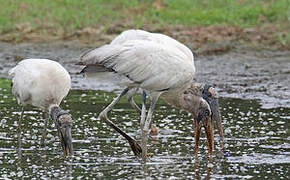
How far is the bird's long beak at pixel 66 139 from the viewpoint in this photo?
760cm

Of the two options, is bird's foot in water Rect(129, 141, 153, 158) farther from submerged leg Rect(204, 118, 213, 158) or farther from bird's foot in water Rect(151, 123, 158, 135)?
bird's foot in water Rect(151, 123, 158, 135)

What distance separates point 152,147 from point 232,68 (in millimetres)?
4836

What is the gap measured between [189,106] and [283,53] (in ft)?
18.9

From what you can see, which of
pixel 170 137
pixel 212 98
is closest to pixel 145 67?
pixel 212 98

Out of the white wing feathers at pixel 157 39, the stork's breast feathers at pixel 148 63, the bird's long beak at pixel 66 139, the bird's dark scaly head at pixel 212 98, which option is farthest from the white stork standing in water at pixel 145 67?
the bird's long beak at pixel 66 139

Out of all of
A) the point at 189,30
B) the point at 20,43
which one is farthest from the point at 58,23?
the point at 189,30

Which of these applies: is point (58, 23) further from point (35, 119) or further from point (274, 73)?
point (35, 119)

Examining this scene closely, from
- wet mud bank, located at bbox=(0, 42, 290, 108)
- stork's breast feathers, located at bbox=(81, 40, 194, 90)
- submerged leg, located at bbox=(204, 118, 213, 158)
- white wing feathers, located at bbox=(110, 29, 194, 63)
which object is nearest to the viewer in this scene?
stork's breast feathers, located at bbox=(81, 40, 194, 90)

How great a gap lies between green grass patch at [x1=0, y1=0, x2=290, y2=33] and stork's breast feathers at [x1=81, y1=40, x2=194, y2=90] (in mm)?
7048

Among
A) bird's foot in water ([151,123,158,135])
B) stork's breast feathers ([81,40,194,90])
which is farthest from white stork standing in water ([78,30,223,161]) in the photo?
bird's foot in water ([151,123,158,135])

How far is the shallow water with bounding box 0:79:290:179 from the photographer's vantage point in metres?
7.07

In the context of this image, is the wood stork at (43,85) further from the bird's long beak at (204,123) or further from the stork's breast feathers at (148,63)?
the bird's long beak at (204,123)

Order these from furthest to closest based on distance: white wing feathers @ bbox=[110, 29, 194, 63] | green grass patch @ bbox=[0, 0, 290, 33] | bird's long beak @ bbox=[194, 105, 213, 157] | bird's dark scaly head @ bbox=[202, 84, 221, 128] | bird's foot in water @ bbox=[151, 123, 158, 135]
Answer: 1. green grass patch @ bbox=[0, 0, 290, 33]
2. bird's foot in water @ bbox=[151, 123, 158, 135]
3. bird's dark scaly head @ bbox=[202, 84, 221, 128]
4. white wing feathers @ bbox=[110, 29, 194, 63]
5. bird's long beak @ bbox=[194, 105, 213, 157]

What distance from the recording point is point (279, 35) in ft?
45.9
